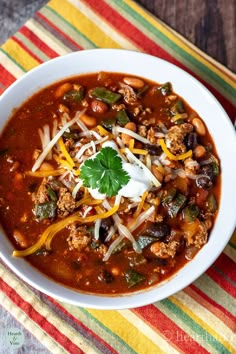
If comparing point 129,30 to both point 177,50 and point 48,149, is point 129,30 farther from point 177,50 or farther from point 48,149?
point 48,149

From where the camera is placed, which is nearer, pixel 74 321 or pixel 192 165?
pixel 192 165

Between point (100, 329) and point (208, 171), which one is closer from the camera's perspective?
point (208, 171)

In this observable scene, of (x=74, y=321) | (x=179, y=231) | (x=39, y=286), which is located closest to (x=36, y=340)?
(x=74, y=321)

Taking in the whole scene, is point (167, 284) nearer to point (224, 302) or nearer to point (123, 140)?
point (224, 302)

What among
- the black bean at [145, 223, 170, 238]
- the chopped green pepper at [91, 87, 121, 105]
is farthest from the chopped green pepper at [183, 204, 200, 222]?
the chopped green pepper at [91, 87, 121, 105]

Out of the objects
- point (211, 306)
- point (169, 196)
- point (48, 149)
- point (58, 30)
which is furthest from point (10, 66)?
point (211, 306)

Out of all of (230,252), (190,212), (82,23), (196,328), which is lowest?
(196,328)
